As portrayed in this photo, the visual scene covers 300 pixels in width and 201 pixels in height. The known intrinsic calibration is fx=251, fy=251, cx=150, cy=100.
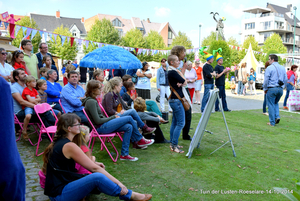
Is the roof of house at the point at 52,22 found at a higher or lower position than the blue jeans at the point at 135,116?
higher

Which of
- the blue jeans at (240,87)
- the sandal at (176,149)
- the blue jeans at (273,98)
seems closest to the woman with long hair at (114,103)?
the sandal at (176,149)

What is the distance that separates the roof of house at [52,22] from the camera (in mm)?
57812

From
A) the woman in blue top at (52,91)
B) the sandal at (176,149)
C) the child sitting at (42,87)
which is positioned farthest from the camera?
the woman in blue top at (52,91)

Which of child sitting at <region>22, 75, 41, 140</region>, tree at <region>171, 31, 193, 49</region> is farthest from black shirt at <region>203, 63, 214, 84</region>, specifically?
tree at <region>171, 31, 193, 49</region>

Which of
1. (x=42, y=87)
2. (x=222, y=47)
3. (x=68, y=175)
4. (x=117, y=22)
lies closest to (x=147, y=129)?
(x=42, y=87)

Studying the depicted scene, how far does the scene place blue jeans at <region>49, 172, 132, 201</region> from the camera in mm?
2693

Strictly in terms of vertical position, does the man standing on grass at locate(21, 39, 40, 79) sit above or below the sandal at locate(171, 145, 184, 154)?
above

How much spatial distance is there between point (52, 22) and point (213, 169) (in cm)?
6333

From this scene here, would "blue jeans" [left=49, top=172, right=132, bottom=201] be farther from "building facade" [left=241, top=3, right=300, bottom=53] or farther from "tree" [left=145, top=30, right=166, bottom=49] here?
"building facade" [left=241, top=3, right=300, bottom=53]

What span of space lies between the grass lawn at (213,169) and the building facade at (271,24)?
64.9 m

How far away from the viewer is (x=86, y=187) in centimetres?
273

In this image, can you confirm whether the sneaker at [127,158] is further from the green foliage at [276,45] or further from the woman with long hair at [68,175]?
the green foliage at [276,45]

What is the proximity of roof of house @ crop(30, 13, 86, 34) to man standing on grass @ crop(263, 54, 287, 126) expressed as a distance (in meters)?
57.5

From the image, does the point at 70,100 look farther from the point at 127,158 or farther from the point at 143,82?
the point at 143,82
